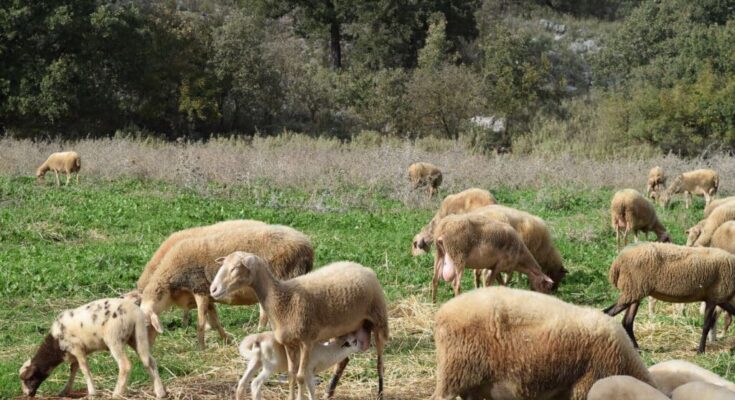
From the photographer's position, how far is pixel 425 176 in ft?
76.2

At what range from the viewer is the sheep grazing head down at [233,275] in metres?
7.40

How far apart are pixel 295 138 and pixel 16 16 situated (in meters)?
11.6

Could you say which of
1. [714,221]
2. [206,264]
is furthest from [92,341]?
[714,221]

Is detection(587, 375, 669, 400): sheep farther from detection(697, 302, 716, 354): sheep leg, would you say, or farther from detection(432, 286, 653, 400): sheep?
detection(697, 302, 716, 354): sheep leg

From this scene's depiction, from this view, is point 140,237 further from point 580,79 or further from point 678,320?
point 580,79

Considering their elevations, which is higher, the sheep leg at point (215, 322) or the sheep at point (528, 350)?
the sheep at point (528, 350)

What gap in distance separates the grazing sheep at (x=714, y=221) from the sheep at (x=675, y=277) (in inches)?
134

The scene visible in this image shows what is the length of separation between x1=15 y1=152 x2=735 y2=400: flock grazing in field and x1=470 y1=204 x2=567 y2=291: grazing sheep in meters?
0.65

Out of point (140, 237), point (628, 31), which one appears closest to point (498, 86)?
point (628, 31)

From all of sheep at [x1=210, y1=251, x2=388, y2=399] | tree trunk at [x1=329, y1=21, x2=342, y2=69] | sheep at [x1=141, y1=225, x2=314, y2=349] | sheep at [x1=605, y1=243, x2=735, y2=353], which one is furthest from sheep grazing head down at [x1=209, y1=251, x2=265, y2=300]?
tree trunk at [x1=329, y1=21, x2=342, y2=69]

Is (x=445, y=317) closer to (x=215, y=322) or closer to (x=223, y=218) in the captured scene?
(x=215, y=322)

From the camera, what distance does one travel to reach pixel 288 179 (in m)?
24.1

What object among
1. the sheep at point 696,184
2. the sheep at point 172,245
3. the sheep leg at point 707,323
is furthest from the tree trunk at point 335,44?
the sheep leg at point 707,323

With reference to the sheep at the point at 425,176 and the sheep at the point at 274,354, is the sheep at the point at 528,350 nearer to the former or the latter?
the sheep at the point at 274,354
